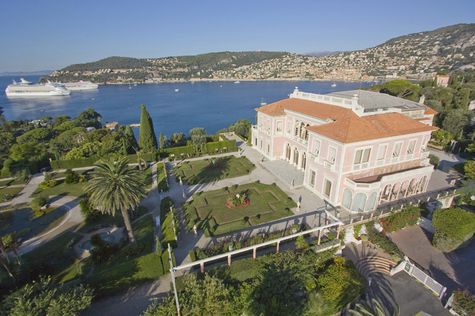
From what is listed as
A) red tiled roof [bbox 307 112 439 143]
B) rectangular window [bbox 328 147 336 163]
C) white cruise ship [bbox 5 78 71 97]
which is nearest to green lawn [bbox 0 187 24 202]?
red tiled roof [bbox 307 112 439 143]

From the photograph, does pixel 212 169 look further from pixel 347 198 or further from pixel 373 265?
pixel 373 265

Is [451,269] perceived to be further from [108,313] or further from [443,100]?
[443,100]

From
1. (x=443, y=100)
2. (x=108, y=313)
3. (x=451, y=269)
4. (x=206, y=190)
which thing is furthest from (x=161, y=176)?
(x=443, y=100)

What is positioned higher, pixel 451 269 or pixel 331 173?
pixel 331 173

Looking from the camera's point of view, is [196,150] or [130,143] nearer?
[196,150]

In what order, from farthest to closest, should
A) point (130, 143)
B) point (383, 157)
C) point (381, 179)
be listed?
point (130, 143) < point (383, 157) < point (381, 179)

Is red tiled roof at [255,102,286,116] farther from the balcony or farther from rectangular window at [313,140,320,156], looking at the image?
the balcony

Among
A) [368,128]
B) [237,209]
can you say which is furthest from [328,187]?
[237,209]
